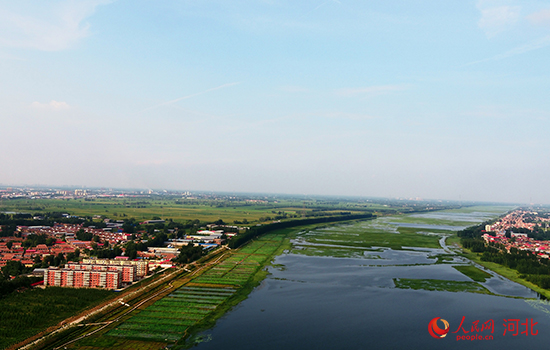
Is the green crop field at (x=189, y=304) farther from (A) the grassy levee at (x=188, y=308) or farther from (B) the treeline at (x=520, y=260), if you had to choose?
(B) the treeline at (x=520, y=260)

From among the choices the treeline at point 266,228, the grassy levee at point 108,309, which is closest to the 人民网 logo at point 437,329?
the grassy levee at point 108,309

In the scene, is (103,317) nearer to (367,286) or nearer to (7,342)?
(7,342)

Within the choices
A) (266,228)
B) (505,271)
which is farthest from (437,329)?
(266,228)

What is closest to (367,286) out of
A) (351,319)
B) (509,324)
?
(351,319)

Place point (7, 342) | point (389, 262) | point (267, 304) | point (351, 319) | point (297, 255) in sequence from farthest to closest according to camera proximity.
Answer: point (297, 255)
point (389, 262)
point (267, 304)
point (351, 319)
point (7, 342)

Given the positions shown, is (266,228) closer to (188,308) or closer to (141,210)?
(188,308)

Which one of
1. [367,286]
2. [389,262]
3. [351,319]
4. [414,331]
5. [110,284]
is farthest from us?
[389,262]

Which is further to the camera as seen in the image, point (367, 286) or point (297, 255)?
point (297, 255)
